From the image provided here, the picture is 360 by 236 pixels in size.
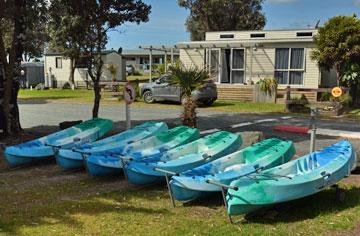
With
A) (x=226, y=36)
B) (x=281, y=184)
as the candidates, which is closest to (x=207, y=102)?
(x=226, y=36)

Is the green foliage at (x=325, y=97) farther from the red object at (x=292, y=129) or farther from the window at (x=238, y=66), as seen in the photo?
the red object at (x=292, y=129)

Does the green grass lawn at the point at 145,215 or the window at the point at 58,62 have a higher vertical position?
the window at the point at 58,62

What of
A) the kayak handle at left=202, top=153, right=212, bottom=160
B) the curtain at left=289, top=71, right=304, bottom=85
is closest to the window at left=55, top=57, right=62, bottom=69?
the curtain at left=289, top=71, right=304, bottom=85

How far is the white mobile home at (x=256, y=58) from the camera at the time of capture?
23.3 metres

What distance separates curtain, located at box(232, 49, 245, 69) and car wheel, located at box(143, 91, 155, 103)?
5.54 meters

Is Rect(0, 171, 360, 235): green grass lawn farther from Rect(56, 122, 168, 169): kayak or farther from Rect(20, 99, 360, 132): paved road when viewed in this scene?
Rect(20, 99, 360, 132): paved road

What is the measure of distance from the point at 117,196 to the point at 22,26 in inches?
258

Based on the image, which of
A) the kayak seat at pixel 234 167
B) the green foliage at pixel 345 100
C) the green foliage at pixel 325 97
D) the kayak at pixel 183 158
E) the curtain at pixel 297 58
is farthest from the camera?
the curtain at pixel 297 58

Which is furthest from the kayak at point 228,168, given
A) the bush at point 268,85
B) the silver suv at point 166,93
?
the bush at point 268,85

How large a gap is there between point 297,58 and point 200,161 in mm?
17357

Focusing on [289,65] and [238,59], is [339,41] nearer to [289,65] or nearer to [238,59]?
[289,65]

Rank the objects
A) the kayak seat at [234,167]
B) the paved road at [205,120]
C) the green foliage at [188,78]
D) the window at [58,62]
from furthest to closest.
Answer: the window at [58,62] → the paved road at [205,120] → the green foliage at [188,78] → the kayak seat at [234,167]

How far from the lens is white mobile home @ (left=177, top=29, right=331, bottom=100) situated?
2333 cm

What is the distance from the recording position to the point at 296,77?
2384cm
